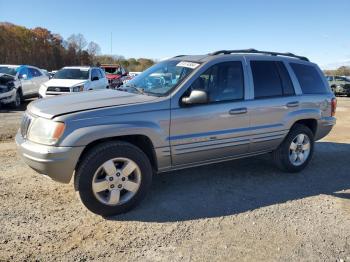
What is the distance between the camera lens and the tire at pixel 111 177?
4129 millimetres

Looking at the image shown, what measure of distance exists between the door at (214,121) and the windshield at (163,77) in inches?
9.1

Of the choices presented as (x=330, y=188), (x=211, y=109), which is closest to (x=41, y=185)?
(x=211, y=109)

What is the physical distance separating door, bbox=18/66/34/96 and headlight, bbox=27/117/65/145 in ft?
39.0

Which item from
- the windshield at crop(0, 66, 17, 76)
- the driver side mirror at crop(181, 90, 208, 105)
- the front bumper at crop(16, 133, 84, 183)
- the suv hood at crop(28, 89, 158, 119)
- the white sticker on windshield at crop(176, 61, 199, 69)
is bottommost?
the front bumper at crop(16, 133, 84, 183)

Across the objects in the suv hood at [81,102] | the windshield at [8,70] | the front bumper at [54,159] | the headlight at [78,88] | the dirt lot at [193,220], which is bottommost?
the dirt lot at [193,220]

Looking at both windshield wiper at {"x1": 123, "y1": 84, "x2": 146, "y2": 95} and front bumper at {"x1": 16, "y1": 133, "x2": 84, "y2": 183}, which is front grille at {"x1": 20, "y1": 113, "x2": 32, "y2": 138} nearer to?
front bumper at {"x1": 16, "y1": 133, "x2": 84, "y2": 183}

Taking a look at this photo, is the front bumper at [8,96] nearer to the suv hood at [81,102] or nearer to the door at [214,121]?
the suv hood at [81,102]

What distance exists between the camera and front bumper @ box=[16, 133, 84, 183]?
13.0ft

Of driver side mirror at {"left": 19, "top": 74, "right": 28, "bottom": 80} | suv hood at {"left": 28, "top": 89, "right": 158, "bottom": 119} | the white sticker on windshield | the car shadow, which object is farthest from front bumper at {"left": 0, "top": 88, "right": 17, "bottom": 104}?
the white sticker on windshield

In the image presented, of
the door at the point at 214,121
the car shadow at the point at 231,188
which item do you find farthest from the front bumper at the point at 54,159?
the door at the point at 214,121

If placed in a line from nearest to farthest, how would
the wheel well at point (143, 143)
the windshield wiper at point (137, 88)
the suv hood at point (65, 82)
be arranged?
the wheel well at point (143, 143) < the windshield wiper at point (137, 88) < the suv hood at point (65, 82)

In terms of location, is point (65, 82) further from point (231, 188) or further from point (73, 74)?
point (231, 188)

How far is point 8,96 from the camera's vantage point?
43.9 ft

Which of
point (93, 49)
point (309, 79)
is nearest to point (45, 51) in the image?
point (93, 49)
